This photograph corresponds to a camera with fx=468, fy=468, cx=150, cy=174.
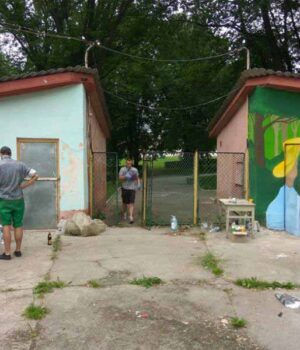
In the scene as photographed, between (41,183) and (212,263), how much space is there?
15.4 feet

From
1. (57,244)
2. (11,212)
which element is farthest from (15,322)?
(57,244)

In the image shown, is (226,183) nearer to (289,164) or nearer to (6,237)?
(289,164)

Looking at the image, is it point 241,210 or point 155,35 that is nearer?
point 241,210

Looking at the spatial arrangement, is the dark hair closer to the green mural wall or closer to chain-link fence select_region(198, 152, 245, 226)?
chain-link fence select_region(198, 152, 245, 226)

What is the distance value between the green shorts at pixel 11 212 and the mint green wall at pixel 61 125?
2835 millimetres

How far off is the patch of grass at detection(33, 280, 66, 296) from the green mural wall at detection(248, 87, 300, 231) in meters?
5.95

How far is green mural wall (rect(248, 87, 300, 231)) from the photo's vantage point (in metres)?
10.6

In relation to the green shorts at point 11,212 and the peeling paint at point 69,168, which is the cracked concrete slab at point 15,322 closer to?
the green shorts at point 11,212

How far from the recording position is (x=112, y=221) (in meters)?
11.8

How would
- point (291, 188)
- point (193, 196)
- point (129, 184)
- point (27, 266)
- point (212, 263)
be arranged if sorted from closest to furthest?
point (27, 266) < point (212, 263) < point (291, 188) < point (129, 184) < point (193, 196)

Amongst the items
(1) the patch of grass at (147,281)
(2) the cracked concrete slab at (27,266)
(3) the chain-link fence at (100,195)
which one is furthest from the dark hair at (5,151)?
(3) the chain-link fence at (100,195)

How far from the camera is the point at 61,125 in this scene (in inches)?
407

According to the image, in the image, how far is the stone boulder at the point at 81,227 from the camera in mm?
9648

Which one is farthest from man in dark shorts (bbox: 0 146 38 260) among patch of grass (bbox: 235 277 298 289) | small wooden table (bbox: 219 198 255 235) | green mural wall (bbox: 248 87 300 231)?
green mural wall (bbox: 248 87 300 231)
